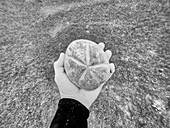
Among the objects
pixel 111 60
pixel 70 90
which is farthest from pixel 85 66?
pixel 111 60

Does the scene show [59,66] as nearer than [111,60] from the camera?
Yes

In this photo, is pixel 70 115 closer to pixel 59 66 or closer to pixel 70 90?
pixel 70 90

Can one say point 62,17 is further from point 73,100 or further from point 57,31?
point 73,100

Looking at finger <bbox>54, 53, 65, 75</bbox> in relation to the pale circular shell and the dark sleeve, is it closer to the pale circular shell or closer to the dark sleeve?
the pale circular shell

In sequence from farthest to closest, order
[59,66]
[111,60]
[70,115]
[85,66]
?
[111,60]
[59,66]
[85,66]
[70,115]

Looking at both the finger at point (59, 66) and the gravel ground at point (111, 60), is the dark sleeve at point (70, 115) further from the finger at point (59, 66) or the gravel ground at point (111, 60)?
the gravel ground at point (111, 60)

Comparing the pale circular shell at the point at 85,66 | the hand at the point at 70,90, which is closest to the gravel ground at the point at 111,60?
the hand at the point at 70,90
